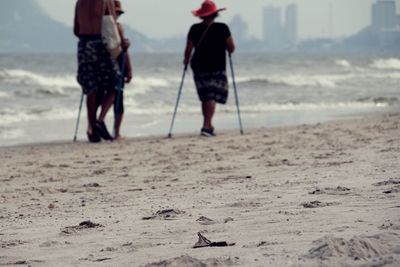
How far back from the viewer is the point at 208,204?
17.1 ft

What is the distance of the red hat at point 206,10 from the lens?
1043cm

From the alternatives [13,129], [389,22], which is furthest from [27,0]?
[13,129]

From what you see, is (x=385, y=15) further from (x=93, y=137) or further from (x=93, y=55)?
(x=93, y=55)

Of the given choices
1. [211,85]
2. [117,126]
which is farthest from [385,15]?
[117,126]

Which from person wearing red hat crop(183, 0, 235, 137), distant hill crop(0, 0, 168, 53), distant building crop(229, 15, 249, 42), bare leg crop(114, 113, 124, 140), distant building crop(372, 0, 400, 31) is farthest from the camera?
distant building crop(229, 15, 249, 42)

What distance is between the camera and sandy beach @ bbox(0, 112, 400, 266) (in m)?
3.71

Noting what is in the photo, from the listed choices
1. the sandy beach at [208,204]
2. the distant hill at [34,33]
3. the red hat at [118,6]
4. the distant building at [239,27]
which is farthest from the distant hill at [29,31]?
the sandy beach at [208,204]

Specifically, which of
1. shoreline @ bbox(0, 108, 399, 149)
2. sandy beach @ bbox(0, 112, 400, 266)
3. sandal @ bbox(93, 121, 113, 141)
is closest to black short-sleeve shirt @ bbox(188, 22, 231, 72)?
shoreline @ bbox(0, 108, 399, 149)

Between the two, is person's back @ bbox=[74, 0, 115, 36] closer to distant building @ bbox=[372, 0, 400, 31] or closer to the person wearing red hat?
the person wearing red hat

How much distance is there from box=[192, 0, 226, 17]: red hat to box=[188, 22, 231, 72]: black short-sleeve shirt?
0.43 ft

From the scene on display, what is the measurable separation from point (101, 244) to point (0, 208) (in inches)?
63.9

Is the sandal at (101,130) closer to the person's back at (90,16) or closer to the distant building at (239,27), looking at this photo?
the person's back at (90,16)

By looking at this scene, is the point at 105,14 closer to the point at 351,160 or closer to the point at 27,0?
the point at 351,160

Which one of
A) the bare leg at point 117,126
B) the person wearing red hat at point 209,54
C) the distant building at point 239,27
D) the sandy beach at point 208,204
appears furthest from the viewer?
the distant building at point 239,27
